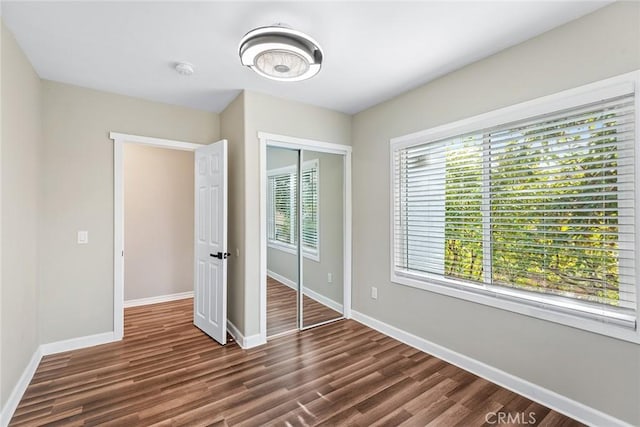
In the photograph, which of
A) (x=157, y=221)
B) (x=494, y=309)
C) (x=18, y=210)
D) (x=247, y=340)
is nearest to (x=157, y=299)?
(x=157, y=221)

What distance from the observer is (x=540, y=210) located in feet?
6.64

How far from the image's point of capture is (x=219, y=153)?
2.99 meters

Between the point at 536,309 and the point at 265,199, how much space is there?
2406 mm

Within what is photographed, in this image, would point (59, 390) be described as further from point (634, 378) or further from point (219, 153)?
point (634, 378)

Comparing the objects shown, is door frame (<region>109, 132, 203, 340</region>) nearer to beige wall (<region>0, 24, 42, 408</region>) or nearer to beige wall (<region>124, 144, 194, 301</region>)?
beige wall (<region>0, 24, 42, 408</region>)

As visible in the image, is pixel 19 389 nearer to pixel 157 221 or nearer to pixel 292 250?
pixel 292 250

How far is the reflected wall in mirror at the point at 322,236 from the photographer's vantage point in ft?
11.0

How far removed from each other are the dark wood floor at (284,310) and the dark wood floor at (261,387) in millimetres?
204

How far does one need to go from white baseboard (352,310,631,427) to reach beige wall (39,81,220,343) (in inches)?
119

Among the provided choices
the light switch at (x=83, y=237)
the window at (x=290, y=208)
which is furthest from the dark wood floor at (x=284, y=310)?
the light switch at (x=83, y=237)

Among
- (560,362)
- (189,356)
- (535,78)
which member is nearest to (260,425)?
(189,356)

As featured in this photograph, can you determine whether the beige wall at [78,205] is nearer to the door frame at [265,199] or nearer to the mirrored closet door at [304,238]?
the door frame at [265,199]

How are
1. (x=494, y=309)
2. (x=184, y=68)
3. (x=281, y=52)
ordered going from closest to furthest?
(x=281, y=52) < (x=494, y=309) < (x=184, y=68)

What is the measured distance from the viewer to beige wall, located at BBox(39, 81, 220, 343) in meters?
2.68
